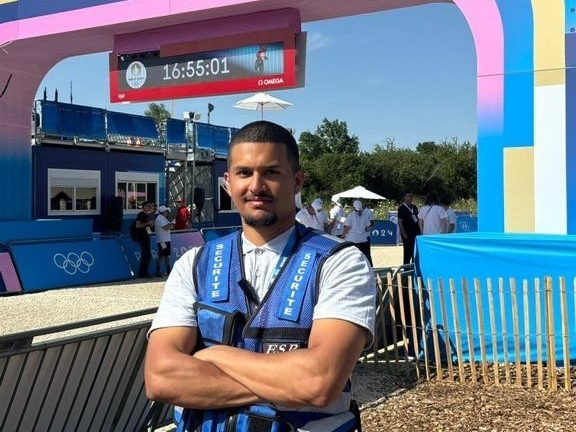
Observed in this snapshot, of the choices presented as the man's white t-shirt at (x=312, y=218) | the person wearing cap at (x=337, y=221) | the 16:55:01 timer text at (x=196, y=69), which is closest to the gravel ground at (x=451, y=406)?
the 16:55:01 timer text at (x=196, y=69)

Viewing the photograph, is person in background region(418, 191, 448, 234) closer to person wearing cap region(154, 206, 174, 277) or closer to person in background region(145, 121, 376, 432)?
person wearing cap region(154, 206, 174, 277)

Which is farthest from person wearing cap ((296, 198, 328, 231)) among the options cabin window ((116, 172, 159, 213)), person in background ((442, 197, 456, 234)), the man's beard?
the man's beard

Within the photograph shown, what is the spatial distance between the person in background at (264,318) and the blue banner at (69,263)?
10358mm

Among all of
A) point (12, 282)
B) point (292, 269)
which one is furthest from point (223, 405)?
point (12, 282)

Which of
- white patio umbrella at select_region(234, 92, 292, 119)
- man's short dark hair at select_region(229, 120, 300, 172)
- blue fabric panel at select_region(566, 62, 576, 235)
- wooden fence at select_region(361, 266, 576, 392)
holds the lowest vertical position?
wooden fence at select_region(361, 266, 576, 392)

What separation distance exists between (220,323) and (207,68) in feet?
25.4

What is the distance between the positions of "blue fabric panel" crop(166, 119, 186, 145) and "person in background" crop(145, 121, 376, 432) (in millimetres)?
17108

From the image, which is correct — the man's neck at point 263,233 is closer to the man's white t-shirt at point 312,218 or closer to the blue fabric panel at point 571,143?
the blue fabric panel at point 571,143

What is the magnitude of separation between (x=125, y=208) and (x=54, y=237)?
525 centimetres

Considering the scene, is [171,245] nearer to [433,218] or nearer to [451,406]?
[433,218]

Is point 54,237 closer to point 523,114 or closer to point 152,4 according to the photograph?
point 152,4

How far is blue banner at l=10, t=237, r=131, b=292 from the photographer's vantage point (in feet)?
37.4

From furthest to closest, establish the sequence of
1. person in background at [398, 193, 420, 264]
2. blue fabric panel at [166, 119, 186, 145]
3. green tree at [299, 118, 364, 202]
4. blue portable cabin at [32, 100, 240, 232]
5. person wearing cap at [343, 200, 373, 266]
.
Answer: green tree at [299, 118, 364, 202] < blue fabric panel at [166, 119, 186, 145] < blue portable cabin at [32, 100, 240, 232] < person in background at [398, 193, 420, 264] < person wearing cap at [343, 200, 373, 266]

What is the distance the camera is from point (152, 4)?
28.6ft
